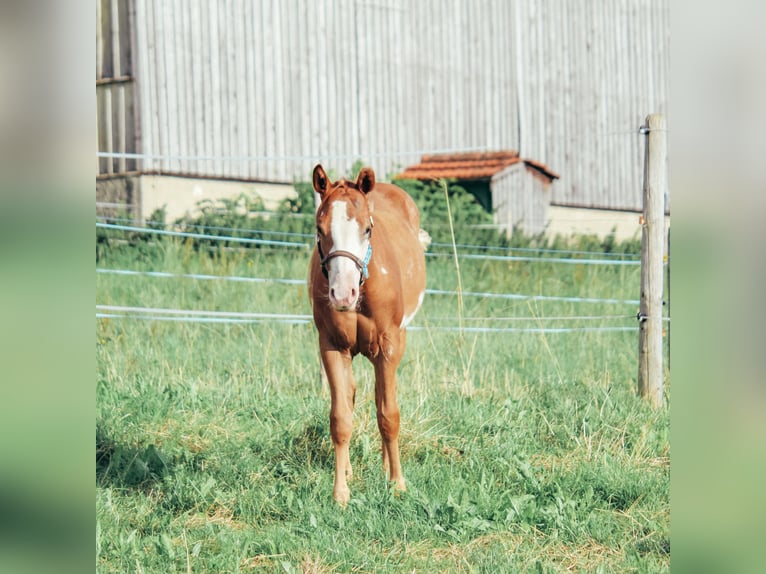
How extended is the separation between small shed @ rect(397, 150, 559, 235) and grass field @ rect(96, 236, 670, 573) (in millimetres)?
5456

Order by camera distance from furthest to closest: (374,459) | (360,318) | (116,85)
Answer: (116,85) → (374,459) → (360,318)

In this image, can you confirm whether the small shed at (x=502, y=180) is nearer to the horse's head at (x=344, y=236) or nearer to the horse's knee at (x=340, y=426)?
the horse's knee at (x=340, y=426)

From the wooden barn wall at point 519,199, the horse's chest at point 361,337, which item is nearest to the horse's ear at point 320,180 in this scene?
the horse's chest at point 361,337

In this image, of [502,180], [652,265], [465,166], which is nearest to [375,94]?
[465,166]

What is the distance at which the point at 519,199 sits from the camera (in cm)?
1338

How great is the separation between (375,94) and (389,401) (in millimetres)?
9770

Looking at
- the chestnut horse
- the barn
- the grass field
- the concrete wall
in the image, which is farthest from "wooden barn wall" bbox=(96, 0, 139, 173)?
the chestnut horse

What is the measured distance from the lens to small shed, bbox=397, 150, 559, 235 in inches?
510

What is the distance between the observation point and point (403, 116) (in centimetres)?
1376

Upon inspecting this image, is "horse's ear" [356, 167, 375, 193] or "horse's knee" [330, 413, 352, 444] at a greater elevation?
"horse's ear" [356, 167, 375, 193]

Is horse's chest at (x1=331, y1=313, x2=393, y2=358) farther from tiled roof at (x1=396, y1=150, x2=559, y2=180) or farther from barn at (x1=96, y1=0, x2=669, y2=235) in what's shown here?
tiled roof at (x1=396, y1=150, x2=559, y2=180)

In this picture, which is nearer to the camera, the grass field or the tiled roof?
the grass field

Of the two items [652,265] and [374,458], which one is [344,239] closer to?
[374,458]
